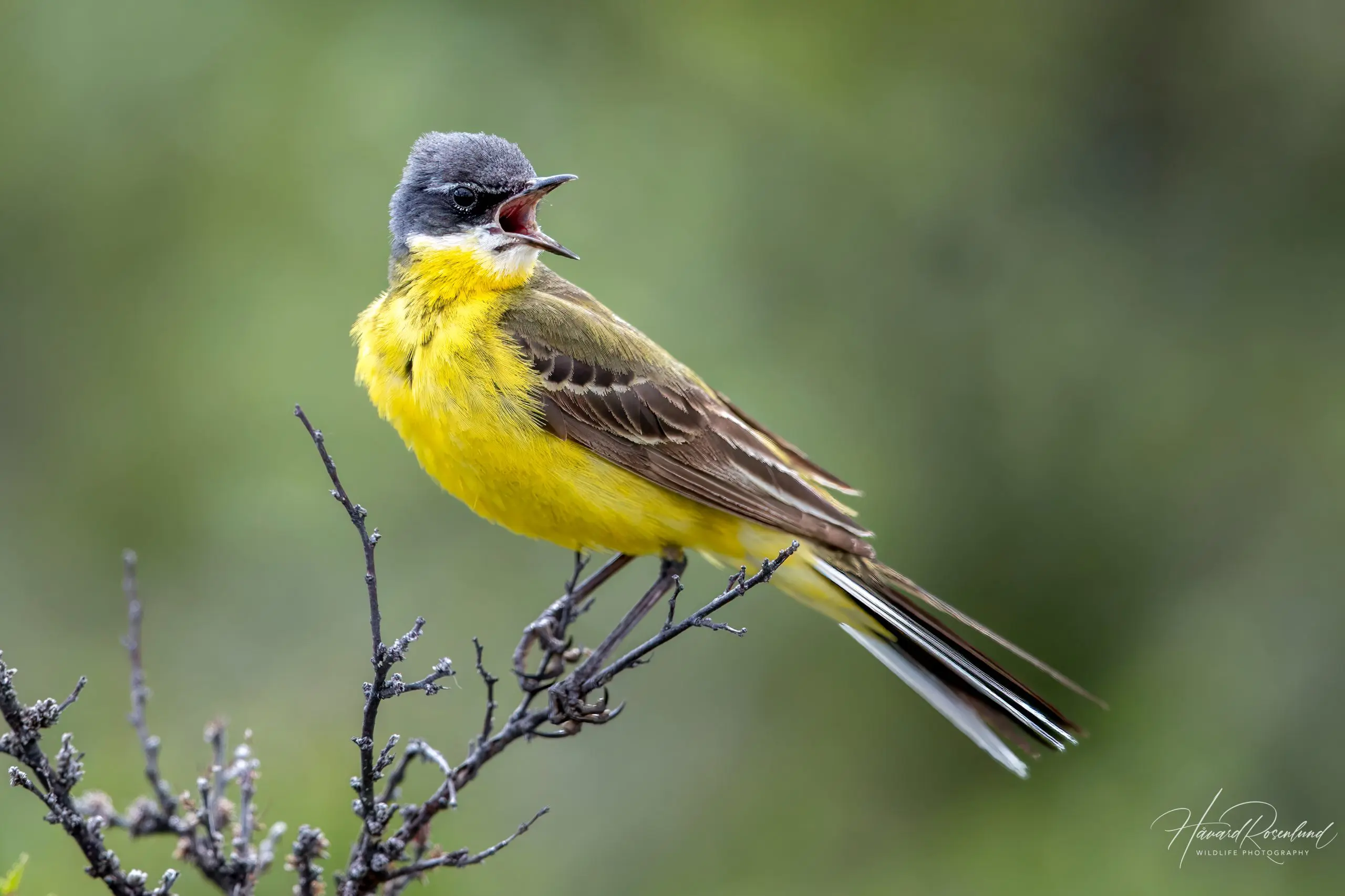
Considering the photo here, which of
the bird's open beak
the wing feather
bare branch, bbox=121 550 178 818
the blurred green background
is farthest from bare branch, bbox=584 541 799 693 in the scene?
the blurred green background

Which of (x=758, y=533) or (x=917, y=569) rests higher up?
(x=917, y=569)

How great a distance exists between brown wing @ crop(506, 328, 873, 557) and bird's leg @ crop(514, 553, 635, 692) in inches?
19.4

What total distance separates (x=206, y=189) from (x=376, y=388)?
4.91 metres

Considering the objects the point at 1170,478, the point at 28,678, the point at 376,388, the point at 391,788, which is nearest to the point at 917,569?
the point at 1170,478

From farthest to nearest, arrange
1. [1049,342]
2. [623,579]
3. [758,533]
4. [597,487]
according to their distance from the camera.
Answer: [1049,342] < [623,579] < [758,533] < [597,487]

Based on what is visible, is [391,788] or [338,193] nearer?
[391,788]

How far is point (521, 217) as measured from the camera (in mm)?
5395

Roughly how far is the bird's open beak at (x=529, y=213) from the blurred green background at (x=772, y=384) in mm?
2331

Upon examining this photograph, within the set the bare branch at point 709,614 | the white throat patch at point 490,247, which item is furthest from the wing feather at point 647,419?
the bare branch at point 709,614

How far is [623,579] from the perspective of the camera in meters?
7.52

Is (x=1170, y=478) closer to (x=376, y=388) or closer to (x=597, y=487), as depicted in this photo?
(x=597, y=487)

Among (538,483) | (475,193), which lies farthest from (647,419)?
(475,193)

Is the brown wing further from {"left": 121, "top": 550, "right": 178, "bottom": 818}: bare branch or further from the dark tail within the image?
{"left": 121, "top": 550, "right": 178, "bottom": 818}: bare branch

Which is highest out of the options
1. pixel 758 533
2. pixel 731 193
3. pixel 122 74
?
pixel 122 74
